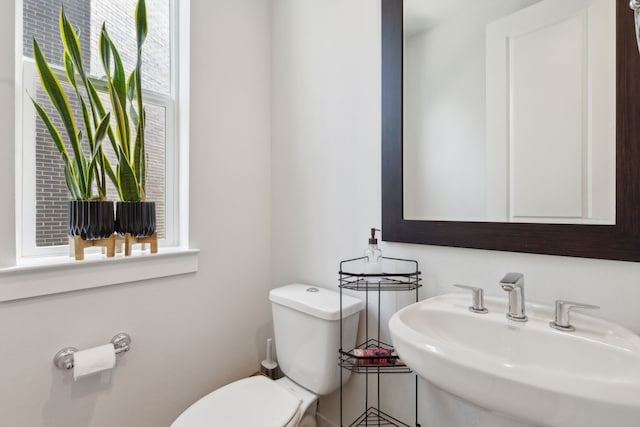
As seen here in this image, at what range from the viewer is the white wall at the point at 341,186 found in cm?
88

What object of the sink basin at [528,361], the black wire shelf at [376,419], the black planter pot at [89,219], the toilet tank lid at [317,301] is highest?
the black planter pot at [89,219]

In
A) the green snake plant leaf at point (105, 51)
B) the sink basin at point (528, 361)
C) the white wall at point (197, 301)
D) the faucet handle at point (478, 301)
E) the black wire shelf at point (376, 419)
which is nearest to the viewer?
the sink basin at point (528, 361)

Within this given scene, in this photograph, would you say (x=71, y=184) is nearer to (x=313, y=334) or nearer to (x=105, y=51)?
(x=105, y=51)

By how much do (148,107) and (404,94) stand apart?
1.11 m

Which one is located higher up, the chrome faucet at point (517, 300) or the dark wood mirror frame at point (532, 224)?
the dark wood mirror frame at point (532, 224)

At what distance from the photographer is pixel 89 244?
1.09 m

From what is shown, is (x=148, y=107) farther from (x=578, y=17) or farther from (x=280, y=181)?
(x=578, y=17)

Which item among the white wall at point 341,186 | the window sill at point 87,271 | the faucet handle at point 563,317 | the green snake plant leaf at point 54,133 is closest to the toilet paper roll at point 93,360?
the window sill at point 87,271

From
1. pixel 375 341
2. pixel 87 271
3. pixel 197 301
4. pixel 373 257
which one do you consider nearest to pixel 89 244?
pixel 87 271

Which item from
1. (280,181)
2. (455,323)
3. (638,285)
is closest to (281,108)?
(280,181)

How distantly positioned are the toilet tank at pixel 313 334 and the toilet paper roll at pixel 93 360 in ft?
1.96

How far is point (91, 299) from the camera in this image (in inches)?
43.2

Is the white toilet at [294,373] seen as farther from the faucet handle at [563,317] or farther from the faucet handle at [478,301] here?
the faucet handle at [563,317]

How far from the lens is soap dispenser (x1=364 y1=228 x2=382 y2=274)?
1107 millimetres
